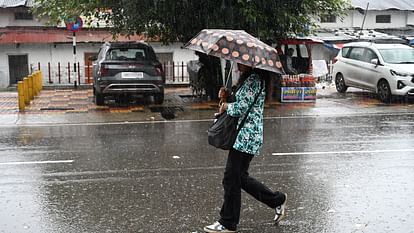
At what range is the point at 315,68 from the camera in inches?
902

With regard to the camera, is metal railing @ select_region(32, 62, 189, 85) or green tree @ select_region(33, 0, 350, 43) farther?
metal railing @ select_region(32, 62, 189, 85)

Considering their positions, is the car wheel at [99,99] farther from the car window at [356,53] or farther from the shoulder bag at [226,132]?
the shoulder bag at [226,132]

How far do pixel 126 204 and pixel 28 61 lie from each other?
79.7 ft

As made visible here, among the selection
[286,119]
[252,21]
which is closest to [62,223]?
[286,119]

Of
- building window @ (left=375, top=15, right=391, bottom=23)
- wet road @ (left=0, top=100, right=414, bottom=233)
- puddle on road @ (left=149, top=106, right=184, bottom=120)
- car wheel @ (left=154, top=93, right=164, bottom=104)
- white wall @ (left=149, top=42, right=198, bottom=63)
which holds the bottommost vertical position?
wet road @ (left=0, top=100, right=414, bottom=233)

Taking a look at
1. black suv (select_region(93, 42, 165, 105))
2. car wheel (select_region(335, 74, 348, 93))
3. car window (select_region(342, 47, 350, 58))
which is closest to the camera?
black suv (select_region(93, 42, 165, 105))

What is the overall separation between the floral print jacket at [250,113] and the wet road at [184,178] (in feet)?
3.06

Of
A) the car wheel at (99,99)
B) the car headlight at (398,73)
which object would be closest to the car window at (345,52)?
the car headlight at (398,73)

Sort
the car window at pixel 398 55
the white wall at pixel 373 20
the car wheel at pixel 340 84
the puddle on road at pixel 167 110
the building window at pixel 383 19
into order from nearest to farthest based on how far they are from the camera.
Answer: the puddle on road at pixel 167 110, the car window at pixel 398 55, the car wheel at pixel 340 84, the white wall at pixel 373 20, the building window at pixel 383 19

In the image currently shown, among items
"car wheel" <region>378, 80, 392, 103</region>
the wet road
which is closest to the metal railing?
"car wheel" <region>378, 80, 392, 103</region>

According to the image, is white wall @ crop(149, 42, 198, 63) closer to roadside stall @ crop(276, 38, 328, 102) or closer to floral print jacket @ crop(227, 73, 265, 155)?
roadside stall @ crop(276, 38, 328, 102)

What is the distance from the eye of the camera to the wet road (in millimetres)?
5730

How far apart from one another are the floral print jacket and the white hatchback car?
11574 mm

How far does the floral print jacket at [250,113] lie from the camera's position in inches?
202
